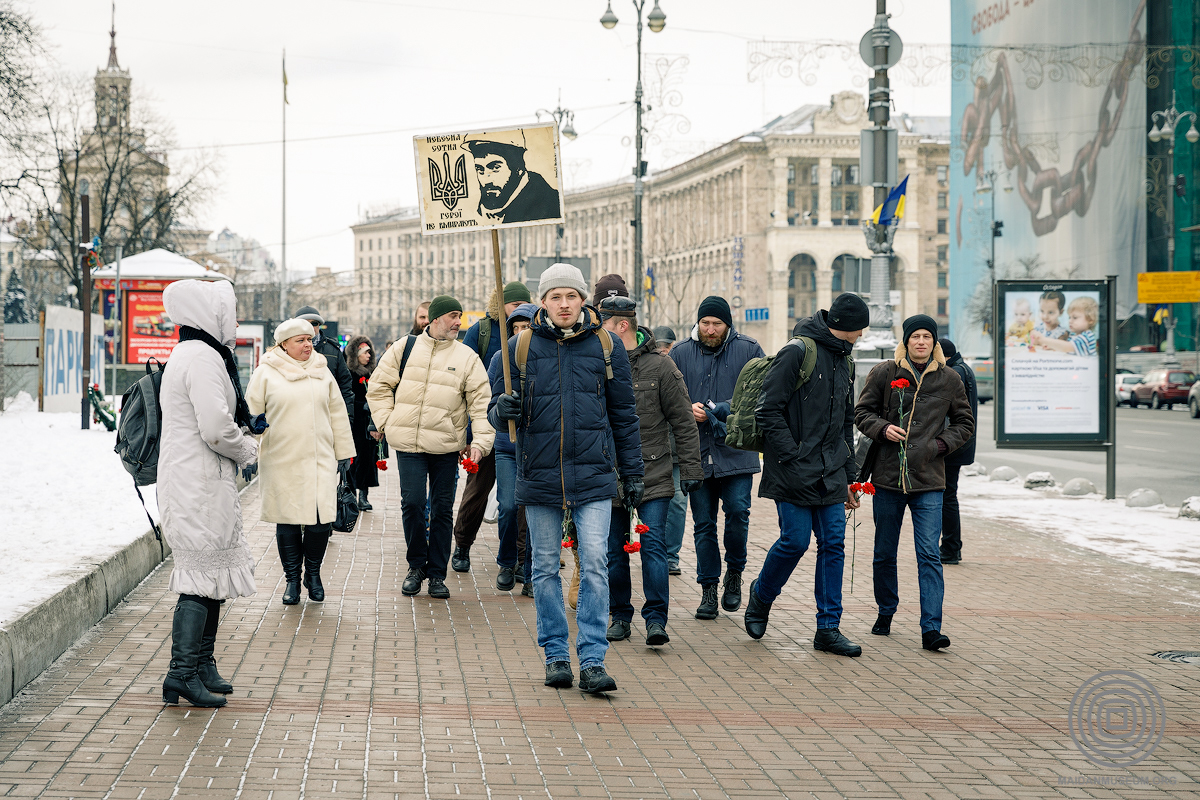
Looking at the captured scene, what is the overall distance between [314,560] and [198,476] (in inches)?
110

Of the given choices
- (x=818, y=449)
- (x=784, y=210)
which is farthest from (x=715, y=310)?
(x=784, y=210)

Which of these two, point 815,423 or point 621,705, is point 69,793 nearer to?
point 621,705

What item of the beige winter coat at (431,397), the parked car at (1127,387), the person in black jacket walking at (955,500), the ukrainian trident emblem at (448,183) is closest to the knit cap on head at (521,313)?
the beige winter coat at (431,397)

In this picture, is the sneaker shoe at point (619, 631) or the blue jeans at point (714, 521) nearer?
the sneaker shoe at point (619, 631)

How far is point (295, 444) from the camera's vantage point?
7.89 metres

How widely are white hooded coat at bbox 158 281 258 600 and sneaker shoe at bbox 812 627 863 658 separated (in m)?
3.09

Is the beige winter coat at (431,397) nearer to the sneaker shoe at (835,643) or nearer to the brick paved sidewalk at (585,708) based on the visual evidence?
the brick paved sidewalk at (585,708)

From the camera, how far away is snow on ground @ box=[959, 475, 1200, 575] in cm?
1102

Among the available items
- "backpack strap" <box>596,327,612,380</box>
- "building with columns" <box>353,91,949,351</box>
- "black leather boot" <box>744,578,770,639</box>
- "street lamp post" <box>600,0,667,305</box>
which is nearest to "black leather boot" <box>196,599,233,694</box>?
"backpack strap" <box>596,327,612,380</box>

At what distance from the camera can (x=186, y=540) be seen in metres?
5.58

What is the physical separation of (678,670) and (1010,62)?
59.8 m

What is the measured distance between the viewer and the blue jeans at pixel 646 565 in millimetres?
7164

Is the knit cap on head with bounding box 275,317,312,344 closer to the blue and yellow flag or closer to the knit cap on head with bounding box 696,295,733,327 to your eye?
the knit cap on head with bounding box 696,295,733,327

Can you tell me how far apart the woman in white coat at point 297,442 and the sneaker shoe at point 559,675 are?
7.78 feet
